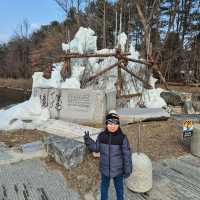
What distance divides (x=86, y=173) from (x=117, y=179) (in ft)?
4.13

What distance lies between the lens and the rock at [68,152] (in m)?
4.86

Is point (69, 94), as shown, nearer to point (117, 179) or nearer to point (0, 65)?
point (117, 179)

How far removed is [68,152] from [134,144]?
2067 millimetres

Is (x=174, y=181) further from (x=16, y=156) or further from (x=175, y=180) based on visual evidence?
(x=16, y=156)

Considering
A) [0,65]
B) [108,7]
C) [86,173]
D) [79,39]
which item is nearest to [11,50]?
[0,65]

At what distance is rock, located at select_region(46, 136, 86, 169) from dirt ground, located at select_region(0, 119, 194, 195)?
0.10 meters

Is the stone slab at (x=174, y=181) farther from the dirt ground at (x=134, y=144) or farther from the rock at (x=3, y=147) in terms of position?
the rock at (x=3, y=147)

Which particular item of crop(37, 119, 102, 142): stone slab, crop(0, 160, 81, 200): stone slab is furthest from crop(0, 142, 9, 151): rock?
crop(37, 119, 102, 142): stone slab

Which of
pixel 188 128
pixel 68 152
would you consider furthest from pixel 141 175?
pixel 188 128

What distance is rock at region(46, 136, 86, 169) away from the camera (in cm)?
486

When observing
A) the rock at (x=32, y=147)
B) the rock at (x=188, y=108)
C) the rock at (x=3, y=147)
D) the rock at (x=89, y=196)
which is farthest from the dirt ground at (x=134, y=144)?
the rock at (x=188, y=108)

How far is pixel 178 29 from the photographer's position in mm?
26844

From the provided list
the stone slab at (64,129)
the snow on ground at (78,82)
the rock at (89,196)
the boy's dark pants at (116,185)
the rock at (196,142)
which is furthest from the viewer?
the snow on ground at (78,82)

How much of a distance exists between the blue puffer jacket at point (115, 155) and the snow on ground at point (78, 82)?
17.7ft
